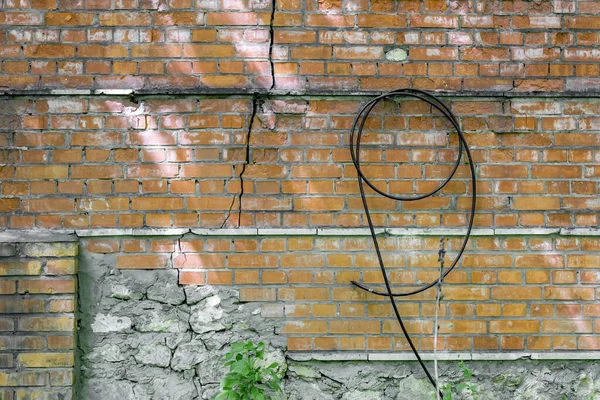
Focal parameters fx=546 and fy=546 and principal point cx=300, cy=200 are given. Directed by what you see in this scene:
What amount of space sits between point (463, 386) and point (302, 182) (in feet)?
4.55

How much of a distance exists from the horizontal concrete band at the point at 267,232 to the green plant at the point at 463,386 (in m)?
0.73

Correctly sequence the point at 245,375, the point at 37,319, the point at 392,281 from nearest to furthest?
the point at 245,375
the point at 37,319
the point at 392,281

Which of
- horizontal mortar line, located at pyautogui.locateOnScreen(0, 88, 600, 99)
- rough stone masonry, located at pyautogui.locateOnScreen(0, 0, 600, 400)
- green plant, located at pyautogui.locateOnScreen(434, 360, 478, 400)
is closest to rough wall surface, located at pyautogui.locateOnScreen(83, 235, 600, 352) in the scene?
rough stone masonry, located at pyautogui.locateOnScreen(0, 0, 600, 400)

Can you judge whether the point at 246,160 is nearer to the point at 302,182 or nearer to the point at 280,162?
the point at 280,162

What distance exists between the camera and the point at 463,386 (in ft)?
9.51

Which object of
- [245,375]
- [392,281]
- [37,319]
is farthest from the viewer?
[392,281]

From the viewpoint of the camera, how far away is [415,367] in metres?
2.99

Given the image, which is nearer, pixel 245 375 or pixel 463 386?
pixel 245 375

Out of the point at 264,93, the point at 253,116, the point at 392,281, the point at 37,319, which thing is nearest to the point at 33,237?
the point at 37,319

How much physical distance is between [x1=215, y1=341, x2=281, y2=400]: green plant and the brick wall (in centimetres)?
83

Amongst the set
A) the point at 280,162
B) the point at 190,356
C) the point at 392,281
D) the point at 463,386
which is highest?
the point at 280,162

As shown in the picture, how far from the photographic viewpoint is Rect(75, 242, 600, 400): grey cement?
2.95 m

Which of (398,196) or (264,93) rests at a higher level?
(264,93)

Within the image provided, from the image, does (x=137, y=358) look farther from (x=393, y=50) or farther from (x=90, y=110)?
(x=393, y=50)
